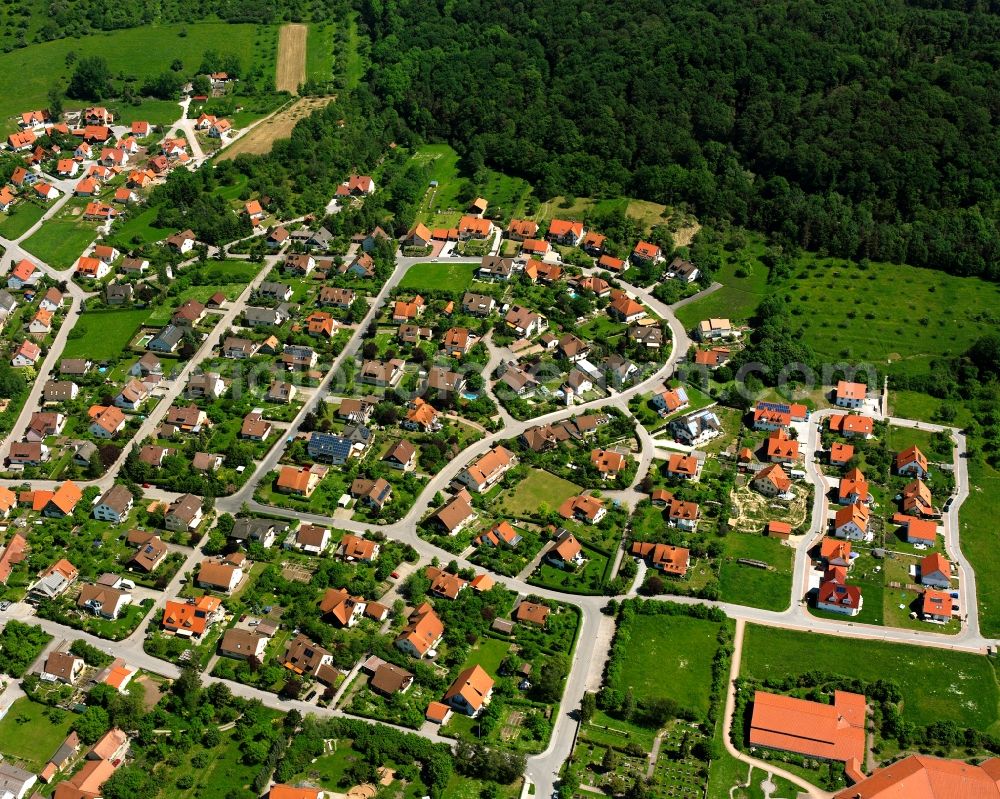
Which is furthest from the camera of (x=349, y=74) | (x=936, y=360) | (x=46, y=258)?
(x=349, y=74)

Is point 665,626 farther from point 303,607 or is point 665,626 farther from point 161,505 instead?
point 161,505

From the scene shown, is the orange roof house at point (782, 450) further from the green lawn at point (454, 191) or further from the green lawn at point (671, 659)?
the green lawn at point (454, 191)

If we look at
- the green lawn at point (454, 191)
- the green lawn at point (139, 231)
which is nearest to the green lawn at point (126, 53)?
the green lawn at point (139, 231)

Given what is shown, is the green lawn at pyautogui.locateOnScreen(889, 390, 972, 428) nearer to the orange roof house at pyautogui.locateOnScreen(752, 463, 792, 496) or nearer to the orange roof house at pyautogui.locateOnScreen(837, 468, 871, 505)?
the orange roof house at pyautogui.locateOnScreen(837, 468, 871, 505)

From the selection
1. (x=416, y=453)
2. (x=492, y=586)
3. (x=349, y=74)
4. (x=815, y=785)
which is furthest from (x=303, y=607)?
(x=349, y=74)

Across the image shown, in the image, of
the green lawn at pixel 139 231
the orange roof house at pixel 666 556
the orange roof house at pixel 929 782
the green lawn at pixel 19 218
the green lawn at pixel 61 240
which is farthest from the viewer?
the green lawn at pixel 19 218

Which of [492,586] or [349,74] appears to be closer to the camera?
[492,586]

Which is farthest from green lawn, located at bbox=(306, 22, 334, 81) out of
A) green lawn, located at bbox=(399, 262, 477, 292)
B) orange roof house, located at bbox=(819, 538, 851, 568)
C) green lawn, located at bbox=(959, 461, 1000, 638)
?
green lawn, located at bbox=(959, 461, 1000, 638)

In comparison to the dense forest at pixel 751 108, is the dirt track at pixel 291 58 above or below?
below
